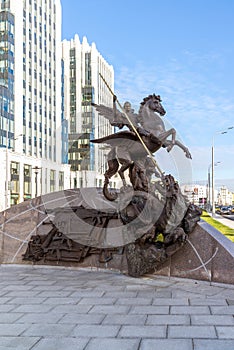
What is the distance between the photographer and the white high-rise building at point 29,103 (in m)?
46.3

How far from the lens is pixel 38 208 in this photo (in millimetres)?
10844

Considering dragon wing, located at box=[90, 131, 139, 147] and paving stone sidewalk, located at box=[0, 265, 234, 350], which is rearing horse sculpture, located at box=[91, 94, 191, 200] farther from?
paving stone sidewalk, located at box=[0, 265, 234, 350]

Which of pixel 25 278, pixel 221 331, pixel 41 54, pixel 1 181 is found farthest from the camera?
pixel 41 54

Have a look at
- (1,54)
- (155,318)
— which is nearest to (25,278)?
(155,318)

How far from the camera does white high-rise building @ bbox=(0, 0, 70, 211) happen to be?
152 feet

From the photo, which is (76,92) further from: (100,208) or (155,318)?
(155,318)

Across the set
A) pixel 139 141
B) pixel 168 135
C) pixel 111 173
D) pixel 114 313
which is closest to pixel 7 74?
pixel 111 173

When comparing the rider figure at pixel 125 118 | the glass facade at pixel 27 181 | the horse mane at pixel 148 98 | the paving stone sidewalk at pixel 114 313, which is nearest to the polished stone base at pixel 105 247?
the paving stone sidewalk at pixel 114 313

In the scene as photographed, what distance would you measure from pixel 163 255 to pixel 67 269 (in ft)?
9.07

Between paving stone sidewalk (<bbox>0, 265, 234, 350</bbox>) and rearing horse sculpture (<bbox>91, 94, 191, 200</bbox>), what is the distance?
2229mm

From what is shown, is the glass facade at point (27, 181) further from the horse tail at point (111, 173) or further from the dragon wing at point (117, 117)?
the dragon wing at point (117, 117)

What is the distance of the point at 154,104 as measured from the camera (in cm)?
915

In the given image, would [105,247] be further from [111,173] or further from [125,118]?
[125,118]

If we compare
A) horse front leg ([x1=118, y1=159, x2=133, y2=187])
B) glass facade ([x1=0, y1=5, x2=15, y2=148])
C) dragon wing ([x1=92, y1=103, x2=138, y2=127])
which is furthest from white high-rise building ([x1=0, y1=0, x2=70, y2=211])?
horse front leg ([x1=118, y1=159, x2=133, y2=187])
